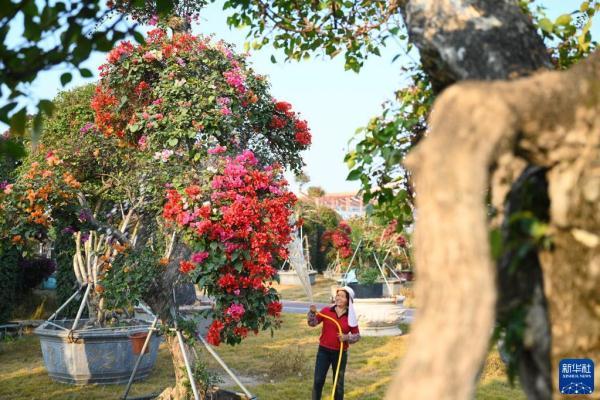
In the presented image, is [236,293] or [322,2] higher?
[322,2]

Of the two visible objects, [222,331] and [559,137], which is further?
[222,331]

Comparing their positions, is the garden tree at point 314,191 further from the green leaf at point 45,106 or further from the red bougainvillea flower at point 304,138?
the green leaf at point 45,106

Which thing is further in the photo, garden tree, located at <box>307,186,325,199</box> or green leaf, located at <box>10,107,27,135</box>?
garden tree, located at <box>307,186,325,199</box>

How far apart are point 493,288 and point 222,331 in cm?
595

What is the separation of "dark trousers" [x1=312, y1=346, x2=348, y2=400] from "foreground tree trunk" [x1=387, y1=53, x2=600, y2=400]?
5.71 metres

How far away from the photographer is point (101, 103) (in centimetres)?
912

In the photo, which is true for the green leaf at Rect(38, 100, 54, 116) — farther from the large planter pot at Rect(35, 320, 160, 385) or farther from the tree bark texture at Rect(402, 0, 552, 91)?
the large planter pot at Rect(35, 320, 160, 385)

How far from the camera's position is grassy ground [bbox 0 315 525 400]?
9445mm

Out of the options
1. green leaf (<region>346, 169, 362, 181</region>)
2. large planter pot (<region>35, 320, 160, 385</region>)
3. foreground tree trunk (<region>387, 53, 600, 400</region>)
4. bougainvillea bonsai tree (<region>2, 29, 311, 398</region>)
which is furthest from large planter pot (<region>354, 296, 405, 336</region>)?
foreground tree trunk (<region>387, 53, 600, 400</region>)

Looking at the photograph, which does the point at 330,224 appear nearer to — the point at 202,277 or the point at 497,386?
the point at 497,386

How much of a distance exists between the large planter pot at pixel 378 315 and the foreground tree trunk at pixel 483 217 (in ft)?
41.1

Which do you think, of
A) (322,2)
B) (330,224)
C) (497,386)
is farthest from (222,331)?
(330,224)

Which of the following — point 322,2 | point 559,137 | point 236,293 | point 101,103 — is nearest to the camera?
point 559,137

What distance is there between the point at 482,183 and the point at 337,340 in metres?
6.41
